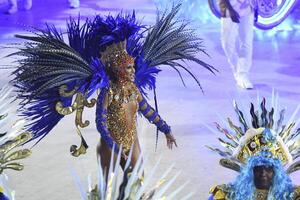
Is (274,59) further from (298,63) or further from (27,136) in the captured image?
(27,136)

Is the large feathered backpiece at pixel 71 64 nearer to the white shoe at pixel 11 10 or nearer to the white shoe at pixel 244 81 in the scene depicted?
the white shoe at pixel 244 81

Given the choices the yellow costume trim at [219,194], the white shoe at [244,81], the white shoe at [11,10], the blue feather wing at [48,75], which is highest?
the blue feather wing at [48,75]

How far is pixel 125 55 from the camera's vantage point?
3223mm

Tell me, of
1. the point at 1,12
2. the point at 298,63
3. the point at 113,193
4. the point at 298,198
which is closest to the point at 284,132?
the point at 298,198

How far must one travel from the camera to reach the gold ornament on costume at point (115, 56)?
3199 millimetres

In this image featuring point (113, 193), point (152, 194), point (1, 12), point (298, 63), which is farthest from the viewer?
point (1, 12)

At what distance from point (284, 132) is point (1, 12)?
9536 millimetres

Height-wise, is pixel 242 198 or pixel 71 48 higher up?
pixel 71 48

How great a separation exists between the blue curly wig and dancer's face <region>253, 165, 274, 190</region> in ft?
0.05

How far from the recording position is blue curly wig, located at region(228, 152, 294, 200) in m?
2.79

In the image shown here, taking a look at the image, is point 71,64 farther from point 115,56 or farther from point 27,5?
point 27,5

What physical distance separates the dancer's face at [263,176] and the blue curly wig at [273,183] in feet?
0.05

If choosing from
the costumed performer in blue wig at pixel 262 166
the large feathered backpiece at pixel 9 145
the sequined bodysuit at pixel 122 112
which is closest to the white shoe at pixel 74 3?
the sequined bodysuit at pixel 122 112

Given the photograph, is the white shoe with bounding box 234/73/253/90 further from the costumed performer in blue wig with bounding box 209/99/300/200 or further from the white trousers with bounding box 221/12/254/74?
the costumed performer in blue wig with bounding box 209/99/300/200
